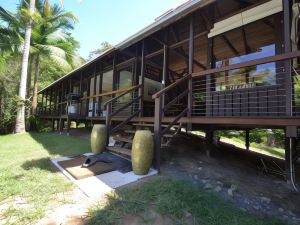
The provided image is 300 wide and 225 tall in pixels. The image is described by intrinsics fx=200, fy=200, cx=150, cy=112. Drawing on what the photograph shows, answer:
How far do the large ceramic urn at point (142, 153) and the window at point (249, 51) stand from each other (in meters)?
2.56

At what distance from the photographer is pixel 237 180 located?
3.94 m

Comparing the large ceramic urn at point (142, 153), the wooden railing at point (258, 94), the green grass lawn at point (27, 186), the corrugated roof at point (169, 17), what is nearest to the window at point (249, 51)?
the wooden railing at point (258, 94)

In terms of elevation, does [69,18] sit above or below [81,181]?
above

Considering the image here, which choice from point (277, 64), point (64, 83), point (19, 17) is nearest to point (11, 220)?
point (277, 64)

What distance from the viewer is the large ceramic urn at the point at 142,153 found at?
3.94 metres

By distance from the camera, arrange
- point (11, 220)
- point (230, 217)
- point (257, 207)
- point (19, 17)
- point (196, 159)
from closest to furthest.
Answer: point (11, 220)
point (230, 217)
point (257, 207)
point (196, 159)
point (19, 17)

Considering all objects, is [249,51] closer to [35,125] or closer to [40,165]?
[40,165]

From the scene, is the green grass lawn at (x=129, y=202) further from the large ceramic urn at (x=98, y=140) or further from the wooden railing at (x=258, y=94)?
the large ceramic urn at (x=98, y=140)

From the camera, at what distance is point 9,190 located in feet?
10.6

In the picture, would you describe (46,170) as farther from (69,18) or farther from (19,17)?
(69,18)

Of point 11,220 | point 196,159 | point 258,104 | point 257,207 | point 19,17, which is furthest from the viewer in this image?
point 19,17

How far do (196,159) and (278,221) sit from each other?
96.2 inches

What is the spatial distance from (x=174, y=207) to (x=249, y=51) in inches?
216

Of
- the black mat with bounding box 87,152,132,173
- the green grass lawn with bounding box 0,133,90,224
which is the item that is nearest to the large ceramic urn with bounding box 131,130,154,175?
the black mat with bounding box 87,152,132,173
